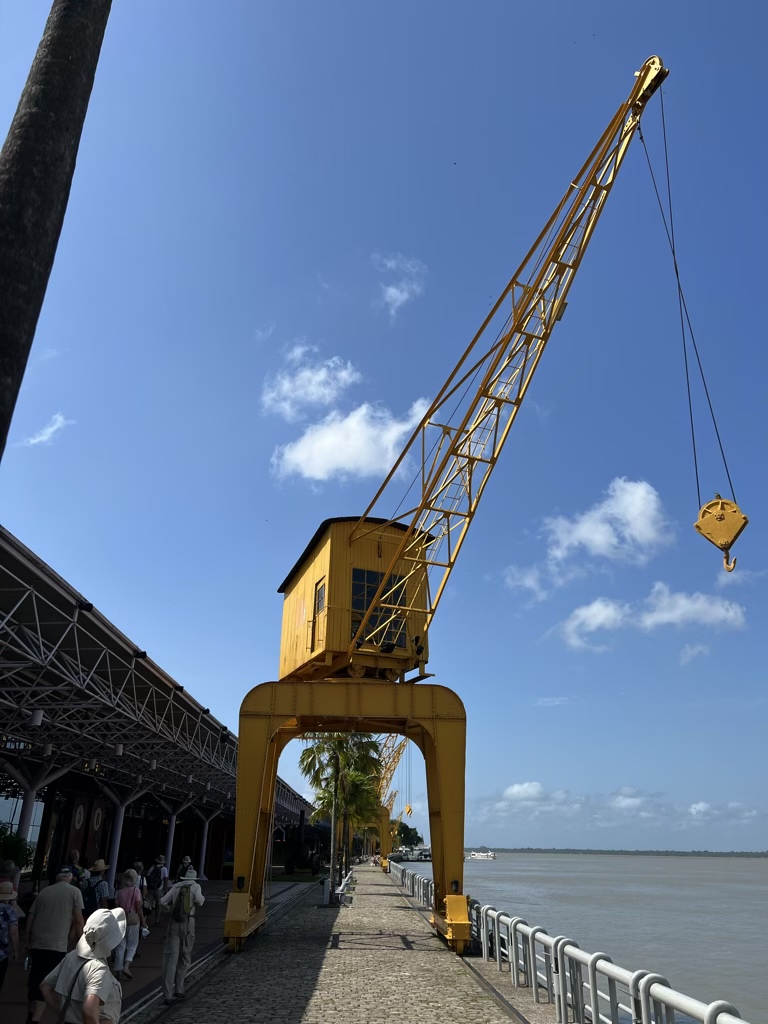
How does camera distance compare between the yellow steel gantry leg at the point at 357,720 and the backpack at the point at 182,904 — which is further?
the yellow steel gantry leg at the point at 357,720

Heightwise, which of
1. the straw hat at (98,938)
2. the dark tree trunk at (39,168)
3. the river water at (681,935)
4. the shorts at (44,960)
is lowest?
the river water at (681,935)

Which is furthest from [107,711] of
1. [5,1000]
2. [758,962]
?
[758,962]

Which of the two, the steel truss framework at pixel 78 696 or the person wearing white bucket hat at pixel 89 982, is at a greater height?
the steel truss framework at pixel 78 696

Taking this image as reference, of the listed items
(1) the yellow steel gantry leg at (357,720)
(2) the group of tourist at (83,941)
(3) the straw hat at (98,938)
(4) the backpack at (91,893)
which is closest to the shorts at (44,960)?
(2) the group of tourist at (83,941)

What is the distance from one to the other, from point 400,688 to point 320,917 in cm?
976

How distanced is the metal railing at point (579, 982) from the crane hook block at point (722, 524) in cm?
747

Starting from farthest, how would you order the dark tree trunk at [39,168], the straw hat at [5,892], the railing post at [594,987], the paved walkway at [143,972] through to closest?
the paved walkway at [143,972] → the straw hat at [5,892] → the railing post at [594,987] → the dark tree trunk at [39,168]

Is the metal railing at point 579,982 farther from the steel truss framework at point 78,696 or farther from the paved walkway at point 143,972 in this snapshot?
the steel truss framework at point 78,696

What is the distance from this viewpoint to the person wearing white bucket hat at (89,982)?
5.57 m

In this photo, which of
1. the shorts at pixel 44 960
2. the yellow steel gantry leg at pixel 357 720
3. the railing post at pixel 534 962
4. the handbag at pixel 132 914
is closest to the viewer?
the shorts at pixel 44 960

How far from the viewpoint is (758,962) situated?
24469mm

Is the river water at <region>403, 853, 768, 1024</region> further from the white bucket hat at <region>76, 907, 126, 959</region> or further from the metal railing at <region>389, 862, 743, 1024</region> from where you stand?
the white bucket hat at <region>76, 907, 126, 959</region>

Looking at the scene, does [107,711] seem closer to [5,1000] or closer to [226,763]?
[5,1000]

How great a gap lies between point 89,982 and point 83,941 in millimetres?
340
